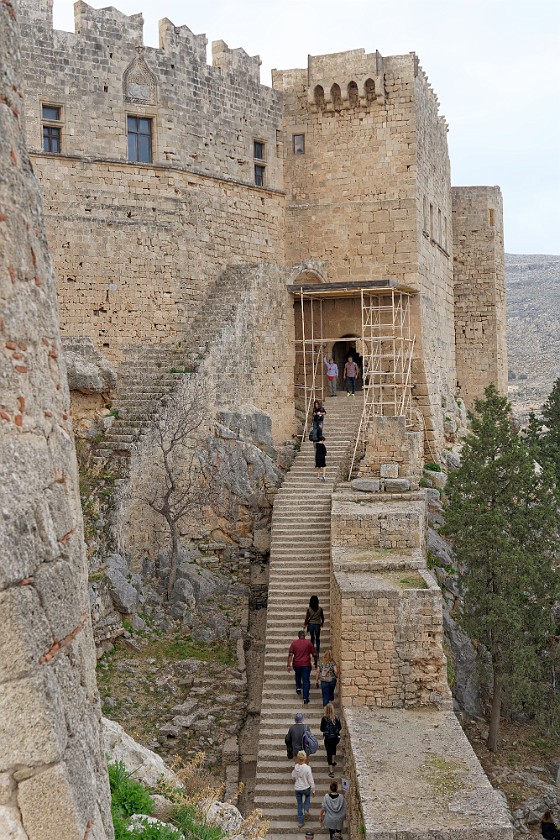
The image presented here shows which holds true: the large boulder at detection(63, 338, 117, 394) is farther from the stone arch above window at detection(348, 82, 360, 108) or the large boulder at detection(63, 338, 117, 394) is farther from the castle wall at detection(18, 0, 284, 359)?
the stone arch above window at detection(348, 82, 360, 108)

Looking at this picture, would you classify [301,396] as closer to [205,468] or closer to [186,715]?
[205,468]

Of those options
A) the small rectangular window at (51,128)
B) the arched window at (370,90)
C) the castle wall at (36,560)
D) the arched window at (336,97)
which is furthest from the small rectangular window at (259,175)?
the castle wall at (36,560)

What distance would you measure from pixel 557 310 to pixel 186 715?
206ft

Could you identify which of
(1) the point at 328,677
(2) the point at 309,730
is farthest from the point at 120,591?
(2) the point at 309,730

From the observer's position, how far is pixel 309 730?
1445 cm

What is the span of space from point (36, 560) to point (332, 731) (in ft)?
35.4

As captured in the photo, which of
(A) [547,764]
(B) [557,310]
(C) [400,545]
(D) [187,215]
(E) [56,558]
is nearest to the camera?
(E) [56,558]

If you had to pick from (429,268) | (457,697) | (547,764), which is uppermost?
(429,268)

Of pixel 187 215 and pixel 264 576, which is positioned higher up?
A: pixel 187 215

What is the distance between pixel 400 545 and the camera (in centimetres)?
1786

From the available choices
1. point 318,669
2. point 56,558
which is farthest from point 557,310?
point 56,558

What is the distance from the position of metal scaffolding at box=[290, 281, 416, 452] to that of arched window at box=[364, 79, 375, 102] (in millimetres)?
4665

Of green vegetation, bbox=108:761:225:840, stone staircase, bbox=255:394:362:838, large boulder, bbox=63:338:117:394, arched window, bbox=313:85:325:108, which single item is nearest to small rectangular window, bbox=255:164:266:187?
arched window, bbox=313:85:325:108

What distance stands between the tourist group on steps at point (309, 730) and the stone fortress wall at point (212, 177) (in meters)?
7.45
